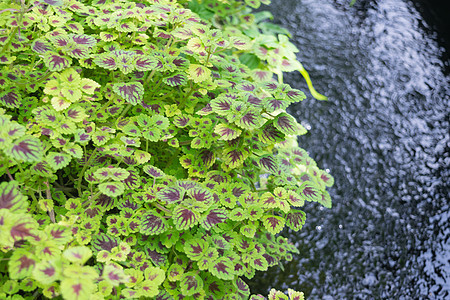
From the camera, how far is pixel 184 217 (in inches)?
43.4

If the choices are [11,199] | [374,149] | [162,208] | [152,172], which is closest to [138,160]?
[152,172]

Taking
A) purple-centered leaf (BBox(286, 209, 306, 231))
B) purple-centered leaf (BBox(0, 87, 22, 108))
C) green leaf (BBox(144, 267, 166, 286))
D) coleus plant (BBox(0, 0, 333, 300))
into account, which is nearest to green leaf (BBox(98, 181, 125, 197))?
coleus plant (BBox(0, 0, 333, 300))

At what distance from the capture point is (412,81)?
9.27ft

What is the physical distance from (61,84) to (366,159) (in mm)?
1858

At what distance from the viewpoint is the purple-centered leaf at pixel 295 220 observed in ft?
4.29

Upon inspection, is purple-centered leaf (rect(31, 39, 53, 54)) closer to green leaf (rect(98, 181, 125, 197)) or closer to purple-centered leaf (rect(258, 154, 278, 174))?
green leaf (rect(98, 181, 125, 197))

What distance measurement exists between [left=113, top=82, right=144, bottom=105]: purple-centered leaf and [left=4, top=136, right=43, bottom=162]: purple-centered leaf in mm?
314

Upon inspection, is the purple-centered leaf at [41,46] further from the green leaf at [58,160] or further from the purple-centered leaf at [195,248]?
the purple-centered leaf at [195,248]

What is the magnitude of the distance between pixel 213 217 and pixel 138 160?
0.29 metres

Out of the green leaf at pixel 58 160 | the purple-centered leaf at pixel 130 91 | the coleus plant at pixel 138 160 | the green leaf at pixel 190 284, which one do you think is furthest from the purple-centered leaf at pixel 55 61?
→ the green leaf at pixel 190 284

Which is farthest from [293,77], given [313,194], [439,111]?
[313,194]

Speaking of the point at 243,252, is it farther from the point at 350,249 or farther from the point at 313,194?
the point at 350,249

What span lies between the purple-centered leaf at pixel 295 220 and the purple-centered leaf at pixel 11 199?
0.76 m

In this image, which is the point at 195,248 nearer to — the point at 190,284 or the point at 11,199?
the point at 190,284
